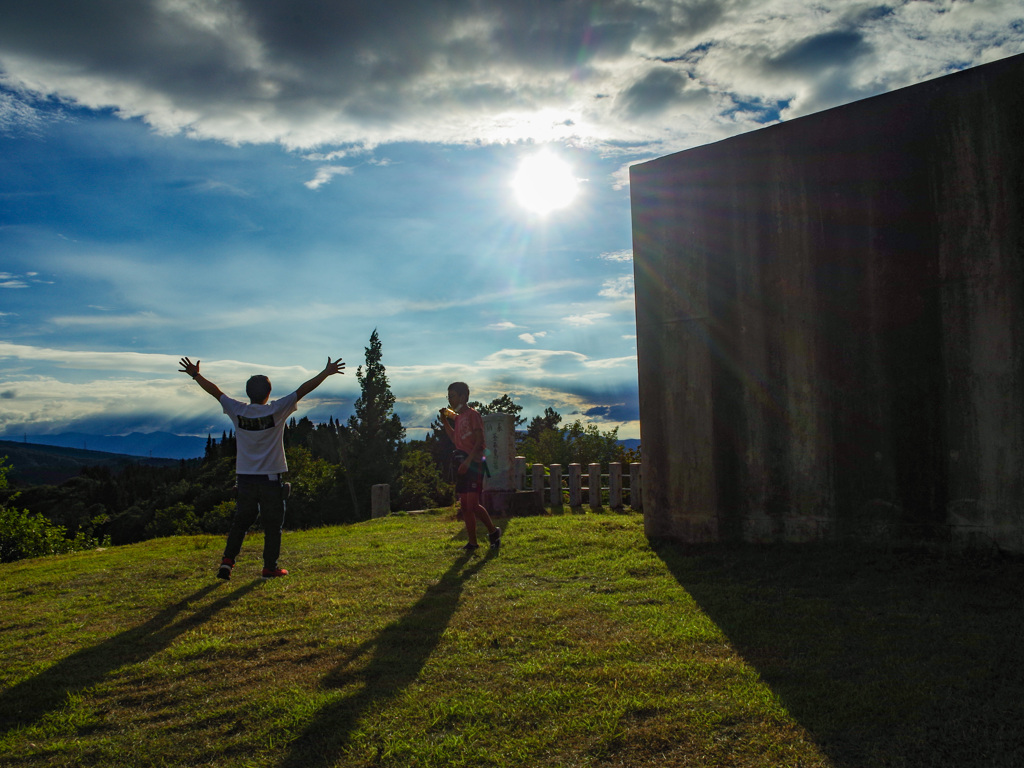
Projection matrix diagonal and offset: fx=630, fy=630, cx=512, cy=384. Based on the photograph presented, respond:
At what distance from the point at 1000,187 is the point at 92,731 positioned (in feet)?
28.4

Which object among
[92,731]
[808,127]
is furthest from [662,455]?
[92,731]

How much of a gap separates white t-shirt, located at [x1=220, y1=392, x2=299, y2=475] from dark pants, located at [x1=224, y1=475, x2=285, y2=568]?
0.12 meters

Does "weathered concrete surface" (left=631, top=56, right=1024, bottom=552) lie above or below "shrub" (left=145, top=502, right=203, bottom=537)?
above

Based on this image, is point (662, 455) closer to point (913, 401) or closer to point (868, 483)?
point (868, 483)

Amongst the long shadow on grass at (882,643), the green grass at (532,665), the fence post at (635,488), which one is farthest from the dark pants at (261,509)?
the fence post at (635,488)

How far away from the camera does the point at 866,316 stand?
691 cm

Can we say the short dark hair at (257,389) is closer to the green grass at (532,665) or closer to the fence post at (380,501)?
the green grass at (532,665)

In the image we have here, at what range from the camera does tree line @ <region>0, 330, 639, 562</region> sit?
27703 mm

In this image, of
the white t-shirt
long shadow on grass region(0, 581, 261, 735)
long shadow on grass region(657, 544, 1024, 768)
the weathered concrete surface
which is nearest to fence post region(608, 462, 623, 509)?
the weathered concrete surface

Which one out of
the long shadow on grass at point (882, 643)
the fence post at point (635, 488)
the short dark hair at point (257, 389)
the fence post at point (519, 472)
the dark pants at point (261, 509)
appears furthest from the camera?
the fence post at point (519, 472)

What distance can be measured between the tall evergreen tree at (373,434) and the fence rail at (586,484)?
98.3ft

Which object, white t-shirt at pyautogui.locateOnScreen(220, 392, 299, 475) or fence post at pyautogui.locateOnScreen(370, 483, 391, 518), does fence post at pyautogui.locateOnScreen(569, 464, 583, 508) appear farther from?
white t-shirt at pyautogui.locateOnScreen(220, 392, 299, 475)

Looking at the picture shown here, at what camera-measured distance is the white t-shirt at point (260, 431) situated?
6.37m

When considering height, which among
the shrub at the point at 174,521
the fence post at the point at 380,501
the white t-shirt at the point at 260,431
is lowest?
the shrub at the point at 174,521
